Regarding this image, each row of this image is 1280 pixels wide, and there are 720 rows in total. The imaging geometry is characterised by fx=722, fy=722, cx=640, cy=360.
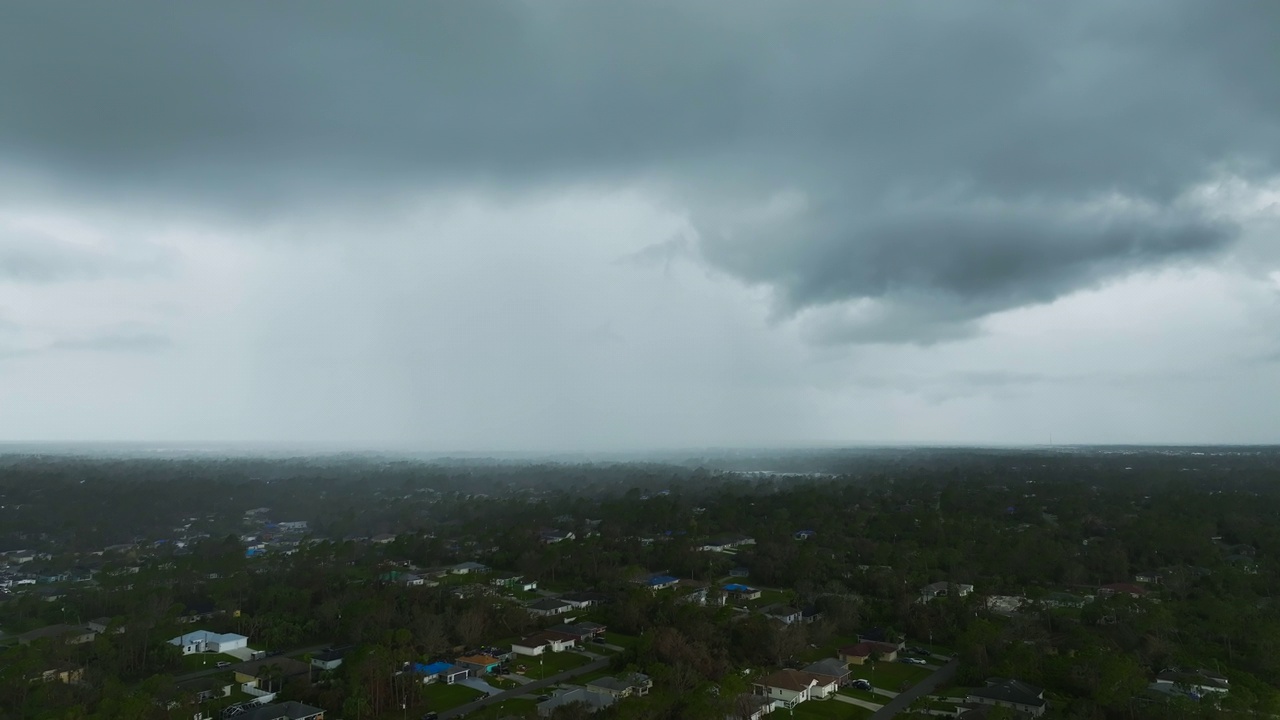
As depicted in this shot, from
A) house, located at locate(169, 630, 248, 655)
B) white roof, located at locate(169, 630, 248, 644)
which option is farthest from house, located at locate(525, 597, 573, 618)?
white roof, located at locate(169, 630, 248, 644)

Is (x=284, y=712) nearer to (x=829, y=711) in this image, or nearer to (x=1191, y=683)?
(x=829, y=711)

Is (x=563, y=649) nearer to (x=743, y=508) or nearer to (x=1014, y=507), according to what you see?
(x=743, y=508)

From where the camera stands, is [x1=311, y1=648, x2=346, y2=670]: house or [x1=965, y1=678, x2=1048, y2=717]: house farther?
[x1=311, y1=648, x2=346, y2=670]: house

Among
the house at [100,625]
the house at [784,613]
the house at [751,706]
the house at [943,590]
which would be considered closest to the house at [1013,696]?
the house at [751,706]

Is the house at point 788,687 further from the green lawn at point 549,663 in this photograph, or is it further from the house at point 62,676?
the house at point 62,676

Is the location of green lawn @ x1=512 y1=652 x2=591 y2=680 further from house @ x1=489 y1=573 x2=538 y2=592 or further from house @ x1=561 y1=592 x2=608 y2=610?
house @ x1=489 y1=573 x2=538 y2=592
